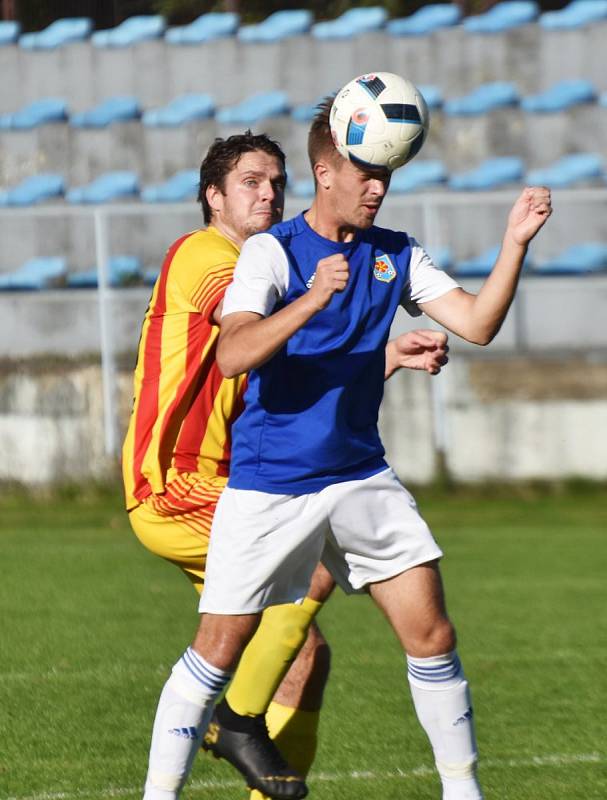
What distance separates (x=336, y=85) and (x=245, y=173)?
13044mm

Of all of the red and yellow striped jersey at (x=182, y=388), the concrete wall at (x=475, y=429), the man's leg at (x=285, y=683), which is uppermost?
the red and yellow striped jersey at (x=182, y=388)

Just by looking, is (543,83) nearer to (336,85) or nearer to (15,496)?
(336,85)

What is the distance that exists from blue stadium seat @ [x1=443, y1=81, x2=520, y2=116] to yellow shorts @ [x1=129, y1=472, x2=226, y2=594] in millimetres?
12381

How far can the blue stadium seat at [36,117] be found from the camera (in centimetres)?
1723

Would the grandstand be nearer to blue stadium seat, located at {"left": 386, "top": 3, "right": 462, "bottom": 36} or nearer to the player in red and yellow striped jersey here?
blue stadium seat, located at {"left": 386, "top": 3, "right": 462, "bottom": 36}

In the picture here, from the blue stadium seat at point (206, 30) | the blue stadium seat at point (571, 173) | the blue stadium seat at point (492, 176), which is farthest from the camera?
the blue stadium seat at point (206, 30)

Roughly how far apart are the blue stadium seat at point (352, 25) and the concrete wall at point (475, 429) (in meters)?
6.53

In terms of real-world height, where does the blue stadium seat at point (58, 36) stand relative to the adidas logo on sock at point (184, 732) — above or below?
above

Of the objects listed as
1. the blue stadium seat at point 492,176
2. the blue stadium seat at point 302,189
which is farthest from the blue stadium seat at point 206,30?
the blue stadium seat at point 492,176

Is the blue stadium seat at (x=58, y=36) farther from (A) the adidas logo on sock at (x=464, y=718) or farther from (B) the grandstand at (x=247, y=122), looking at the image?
(A) the adidas logo on sock at (x=464, y=718)

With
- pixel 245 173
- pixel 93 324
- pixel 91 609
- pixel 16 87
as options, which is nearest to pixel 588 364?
pixel 93 324

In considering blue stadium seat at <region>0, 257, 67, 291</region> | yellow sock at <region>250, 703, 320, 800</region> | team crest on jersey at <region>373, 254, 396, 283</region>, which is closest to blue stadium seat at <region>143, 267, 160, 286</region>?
blue stadium seat at <region>0, 257, 67, 291</region>

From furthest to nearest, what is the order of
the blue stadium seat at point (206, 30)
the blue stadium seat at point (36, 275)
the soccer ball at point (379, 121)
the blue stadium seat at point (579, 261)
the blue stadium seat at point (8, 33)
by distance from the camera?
the blue stadium seat at point (8, 33) → the blue stadium seat at point (206, 30) → the blue stadium seat at point (36, 275) → the blue stadium seat at point (579, 261) → the soccer ball at point (379, 121)

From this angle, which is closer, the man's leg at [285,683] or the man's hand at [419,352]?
A: the man's hand at [419,352]
